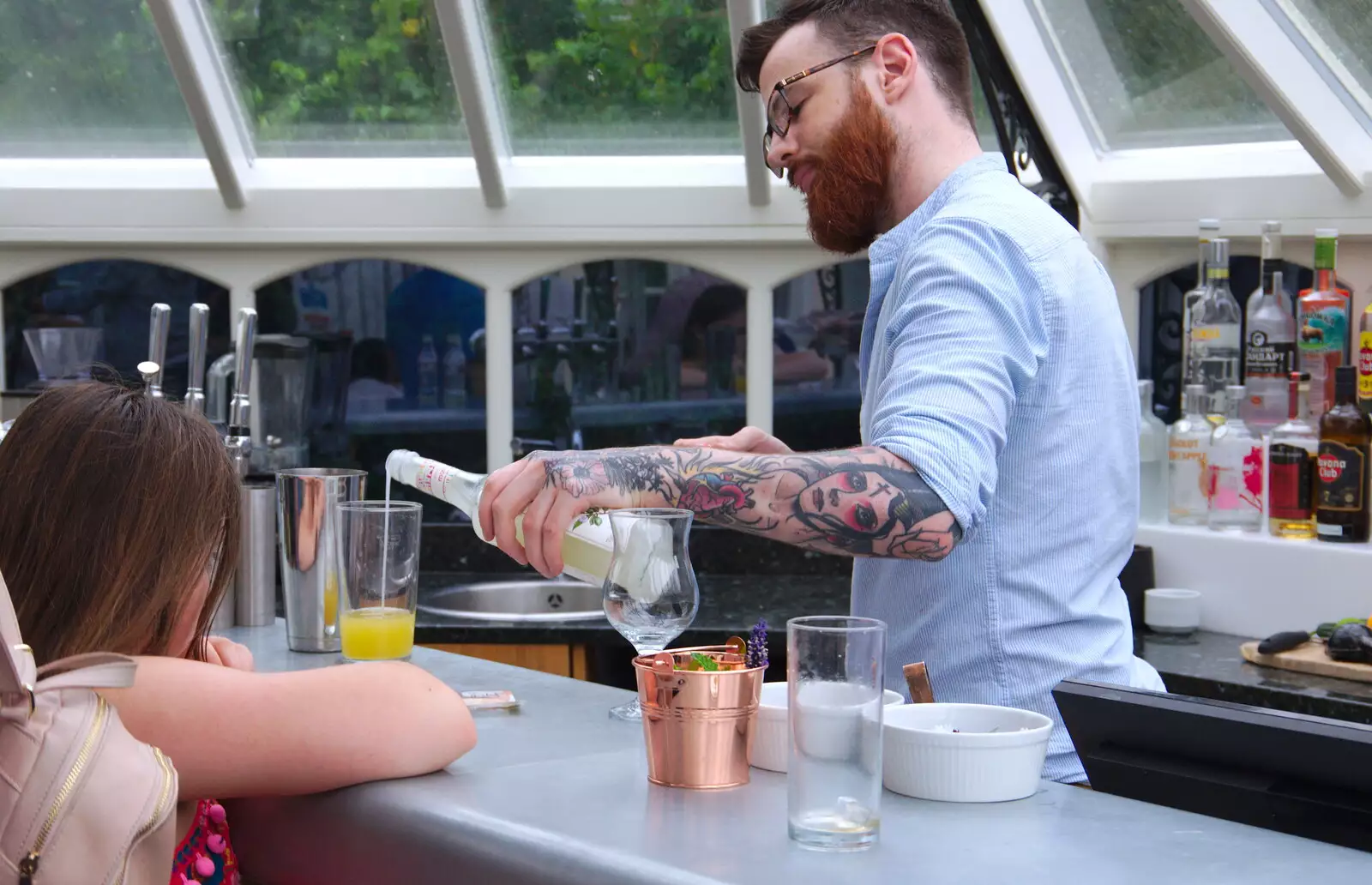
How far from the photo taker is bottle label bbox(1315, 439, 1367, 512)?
272cm

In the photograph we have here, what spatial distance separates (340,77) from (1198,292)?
6.66ft

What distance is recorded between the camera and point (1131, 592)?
2.98m

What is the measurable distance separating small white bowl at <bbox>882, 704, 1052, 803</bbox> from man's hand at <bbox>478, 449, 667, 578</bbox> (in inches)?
12.7

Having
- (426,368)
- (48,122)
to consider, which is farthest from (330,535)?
(48,122)

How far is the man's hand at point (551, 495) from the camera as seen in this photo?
1353mm

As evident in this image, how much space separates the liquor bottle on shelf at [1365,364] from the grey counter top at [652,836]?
1759 millimetres

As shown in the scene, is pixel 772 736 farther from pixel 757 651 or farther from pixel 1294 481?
pixel 1294 481

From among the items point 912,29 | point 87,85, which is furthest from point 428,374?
point 912,29

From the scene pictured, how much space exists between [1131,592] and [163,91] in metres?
2.50

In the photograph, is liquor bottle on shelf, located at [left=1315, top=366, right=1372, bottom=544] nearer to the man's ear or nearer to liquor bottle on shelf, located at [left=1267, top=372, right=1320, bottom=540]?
liquor bottle on shelf, located at [left=1267, top=372, right=1320, bottom=540]

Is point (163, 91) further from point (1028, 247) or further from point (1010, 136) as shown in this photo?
point (1028, 247)

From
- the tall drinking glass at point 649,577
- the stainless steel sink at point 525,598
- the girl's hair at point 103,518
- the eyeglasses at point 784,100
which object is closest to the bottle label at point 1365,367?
the eyeglasses at point 784,100

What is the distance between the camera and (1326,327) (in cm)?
281

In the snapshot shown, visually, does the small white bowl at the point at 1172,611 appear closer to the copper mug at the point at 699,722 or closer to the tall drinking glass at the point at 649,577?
the tall drinking glass at the point at 649,577
